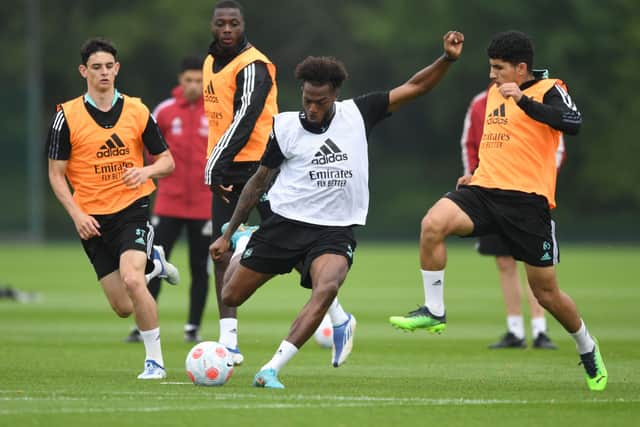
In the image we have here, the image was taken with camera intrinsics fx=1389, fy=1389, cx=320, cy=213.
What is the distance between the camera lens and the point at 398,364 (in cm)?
1144

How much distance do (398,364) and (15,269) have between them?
1820 centimetres

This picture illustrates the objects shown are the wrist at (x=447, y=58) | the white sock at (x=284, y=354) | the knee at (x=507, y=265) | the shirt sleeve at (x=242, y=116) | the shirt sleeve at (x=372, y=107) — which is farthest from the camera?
the knee at (x=507, y=265)

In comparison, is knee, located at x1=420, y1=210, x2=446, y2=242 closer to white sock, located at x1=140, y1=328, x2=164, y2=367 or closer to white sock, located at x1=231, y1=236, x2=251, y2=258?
white sock, located at x1=231, y1=236, x2=251, y2=258

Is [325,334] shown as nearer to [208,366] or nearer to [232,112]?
[232,112]

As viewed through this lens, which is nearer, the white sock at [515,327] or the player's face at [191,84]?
the white sock at [515,327]

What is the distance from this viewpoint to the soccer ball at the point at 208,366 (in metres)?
9.41

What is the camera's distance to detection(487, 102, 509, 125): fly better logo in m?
9.90

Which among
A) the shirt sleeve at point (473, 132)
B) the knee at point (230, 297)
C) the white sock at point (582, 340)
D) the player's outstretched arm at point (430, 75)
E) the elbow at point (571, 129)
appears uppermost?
the player's outstretched arm at point (430, 75)

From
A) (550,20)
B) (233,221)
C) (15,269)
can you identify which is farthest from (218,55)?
(550,20)

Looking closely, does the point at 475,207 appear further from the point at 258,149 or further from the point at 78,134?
the point at 78,134

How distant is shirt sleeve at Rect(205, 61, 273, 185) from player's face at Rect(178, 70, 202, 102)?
329 centimetres

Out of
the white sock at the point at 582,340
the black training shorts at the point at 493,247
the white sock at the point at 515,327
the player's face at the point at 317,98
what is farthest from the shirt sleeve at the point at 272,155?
the white sock at the point at 515,327

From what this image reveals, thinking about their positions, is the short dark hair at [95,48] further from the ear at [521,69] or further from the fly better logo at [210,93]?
the ear at [521,69]

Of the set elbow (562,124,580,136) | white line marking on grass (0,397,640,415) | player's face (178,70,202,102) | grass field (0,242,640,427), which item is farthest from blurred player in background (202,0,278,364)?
player's face (178,70,202,102)
